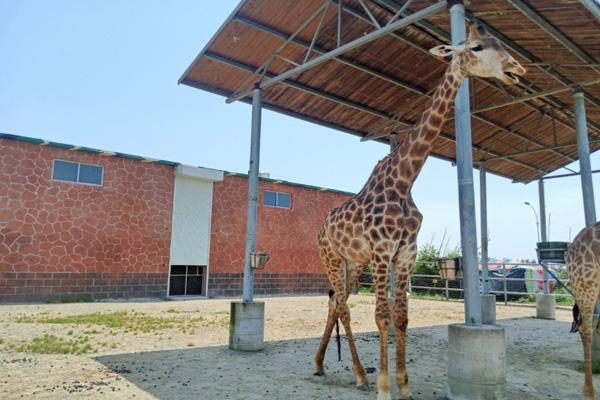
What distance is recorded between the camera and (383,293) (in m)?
4.43

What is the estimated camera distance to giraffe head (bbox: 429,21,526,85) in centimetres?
416

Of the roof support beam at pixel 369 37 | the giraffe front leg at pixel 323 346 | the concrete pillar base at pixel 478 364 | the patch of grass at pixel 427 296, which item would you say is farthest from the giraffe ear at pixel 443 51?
the patch of grass at pixel 427 296

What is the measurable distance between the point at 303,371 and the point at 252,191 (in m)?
3.12

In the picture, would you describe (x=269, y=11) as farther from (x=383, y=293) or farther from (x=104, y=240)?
(x=104, y=240)

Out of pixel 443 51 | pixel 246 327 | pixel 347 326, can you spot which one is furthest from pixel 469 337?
pixel 246 327

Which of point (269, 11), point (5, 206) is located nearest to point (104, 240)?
point (5, 206)

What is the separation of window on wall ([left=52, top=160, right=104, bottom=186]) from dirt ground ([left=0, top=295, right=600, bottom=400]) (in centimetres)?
519

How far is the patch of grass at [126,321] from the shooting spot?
8898mm

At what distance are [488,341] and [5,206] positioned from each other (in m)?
14.3

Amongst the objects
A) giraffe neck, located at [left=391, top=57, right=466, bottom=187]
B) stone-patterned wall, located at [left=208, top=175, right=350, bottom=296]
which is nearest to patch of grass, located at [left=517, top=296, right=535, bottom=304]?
stone-patterned wall, located at [left=208, top=175, right=350, bottom=296]

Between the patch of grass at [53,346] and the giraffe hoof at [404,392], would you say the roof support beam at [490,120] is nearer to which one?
the giraffe hoof at [404,392]

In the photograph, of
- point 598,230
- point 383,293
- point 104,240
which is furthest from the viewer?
point 104,240

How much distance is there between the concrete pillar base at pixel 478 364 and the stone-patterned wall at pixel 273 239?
1456 cm

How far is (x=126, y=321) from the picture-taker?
977 centimetres
